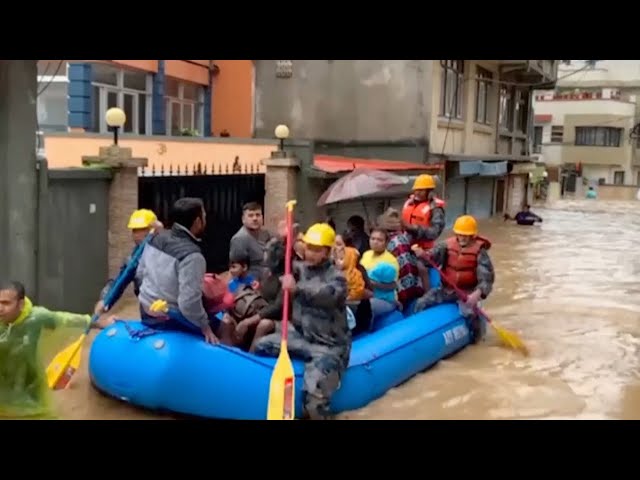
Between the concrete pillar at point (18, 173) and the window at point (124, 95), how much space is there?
26.9ft

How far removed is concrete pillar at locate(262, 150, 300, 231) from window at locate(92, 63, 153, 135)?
524 cm

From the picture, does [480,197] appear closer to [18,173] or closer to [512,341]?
[512,341]

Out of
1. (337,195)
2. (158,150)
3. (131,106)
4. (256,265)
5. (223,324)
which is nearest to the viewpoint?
(223,324)

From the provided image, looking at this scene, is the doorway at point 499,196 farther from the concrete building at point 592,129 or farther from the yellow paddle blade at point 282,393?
the yellow paddle blade at point 282,393

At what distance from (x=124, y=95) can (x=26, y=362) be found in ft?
43.2

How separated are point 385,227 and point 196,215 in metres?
3.33

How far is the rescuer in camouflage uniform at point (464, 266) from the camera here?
26.5ft

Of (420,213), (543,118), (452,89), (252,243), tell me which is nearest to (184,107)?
(452,89)

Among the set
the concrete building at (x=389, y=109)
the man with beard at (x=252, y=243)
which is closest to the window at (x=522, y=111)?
the concrete building at (x=389, y=109)

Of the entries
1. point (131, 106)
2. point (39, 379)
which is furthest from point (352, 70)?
point (39, 379)

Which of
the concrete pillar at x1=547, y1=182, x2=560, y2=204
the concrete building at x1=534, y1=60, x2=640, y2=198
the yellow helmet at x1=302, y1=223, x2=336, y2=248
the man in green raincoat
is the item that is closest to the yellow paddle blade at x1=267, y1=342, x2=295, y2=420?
the yellow helmet at x1=302, y1=223, x2=336, y2=248

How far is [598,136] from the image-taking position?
44531mm
